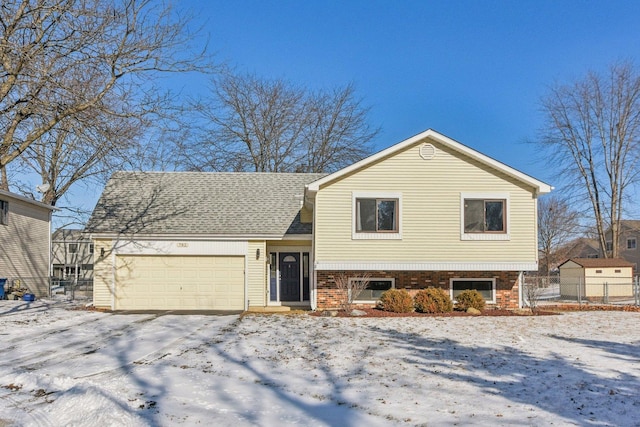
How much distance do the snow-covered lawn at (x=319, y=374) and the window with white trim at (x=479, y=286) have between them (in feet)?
11.4

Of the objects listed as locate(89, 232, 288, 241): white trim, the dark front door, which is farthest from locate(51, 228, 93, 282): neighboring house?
the dark front door

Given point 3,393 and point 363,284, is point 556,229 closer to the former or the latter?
point 363,284

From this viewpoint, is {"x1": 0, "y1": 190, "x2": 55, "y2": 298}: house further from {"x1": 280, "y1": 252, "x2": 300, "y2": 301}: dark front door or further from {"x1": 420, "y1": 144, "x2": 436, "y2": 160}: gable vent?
{"x1": 420, "y1": 144, "x2": 436, "y2": 160}: gable vent

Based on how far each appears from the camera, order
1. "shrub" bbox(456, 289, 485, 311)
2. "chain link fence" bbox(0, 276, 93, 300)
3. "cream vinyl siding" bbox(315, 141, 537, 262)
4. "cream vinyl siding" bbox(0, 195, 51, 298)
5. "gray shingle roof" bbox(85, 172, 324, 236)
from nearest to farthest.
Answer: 1. "shrub" bbox(456, 289, 485, 311)
2. "cream vinyl siding" bbox(315, 141, 537, 262)
3. "gray shingle roof" bbox(85, 172, 324, 236)
4. "chain link fence" bbox(0, 276, 93, 300)
5. "cream vinyl siding" bbox(0, 195, 51, 298)

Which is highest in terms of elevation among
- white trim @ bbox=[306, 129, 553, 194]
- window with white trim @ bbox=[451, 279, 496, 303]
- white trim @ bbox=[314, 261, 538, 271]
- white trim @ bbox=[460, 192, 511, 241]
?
white trim @ bbox=[306, 129, 553, 194]

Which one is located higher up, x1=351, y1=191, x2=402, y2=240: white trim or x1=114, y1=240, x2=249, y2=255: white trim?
x1=351, y1=191, x2=402, y2=240: white trim

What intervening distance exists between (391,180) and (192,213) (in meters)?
7.21

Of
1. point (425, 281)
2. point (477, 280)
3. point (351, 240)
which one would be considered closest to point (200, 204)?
point (351, 240)

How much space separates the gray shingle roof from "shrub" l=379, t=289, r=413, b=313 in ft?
12.4

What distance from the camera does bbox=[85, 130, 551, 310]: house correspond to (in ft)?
A: 55.7

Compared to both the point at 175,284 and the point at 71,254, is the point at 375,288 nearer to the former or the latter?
the point at 175,284

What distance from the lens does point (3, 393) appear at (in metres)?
7.32

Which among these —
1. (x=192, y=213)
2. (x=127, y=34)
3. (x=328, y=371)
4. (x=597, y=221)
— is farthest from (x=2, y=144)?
(x=597, y=221)

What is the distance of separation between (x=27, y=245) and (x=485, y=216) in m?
20.2
